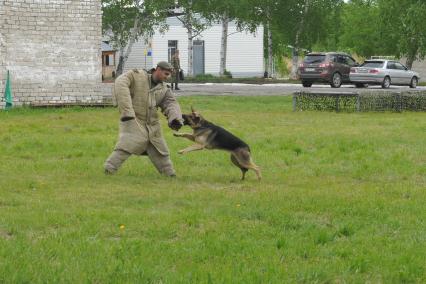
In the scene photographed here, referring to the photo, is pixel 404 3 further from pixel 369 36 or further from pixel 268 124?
pixel 369 36

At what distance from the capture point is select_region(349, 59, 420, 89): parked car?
35125 millimetres

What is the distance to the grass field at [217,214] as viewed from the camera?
5371 millimetres

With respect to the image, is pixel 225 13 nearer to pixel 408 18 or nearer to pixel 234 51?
pixel 234 51

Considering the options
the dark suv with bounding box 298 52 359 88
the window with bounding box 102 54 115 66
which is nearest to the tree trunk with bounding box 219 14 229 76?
the window with bounding box 102 54 115 66

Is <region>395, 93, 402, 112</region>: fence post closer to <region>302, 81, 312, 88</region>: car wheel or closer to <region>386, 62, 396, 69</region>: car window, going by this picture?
<region>302, 81, 312, 88</region>: car wheel

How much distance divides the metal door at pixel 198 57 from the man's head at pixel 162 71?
148ft

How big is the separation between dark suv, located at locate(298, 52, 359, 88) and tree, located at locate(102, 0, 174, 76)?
13335 millimetres

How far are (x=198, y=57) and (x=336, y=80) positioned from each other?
69.9 ft

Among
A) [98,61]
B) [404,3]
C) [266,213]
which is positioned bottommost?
[266,213]

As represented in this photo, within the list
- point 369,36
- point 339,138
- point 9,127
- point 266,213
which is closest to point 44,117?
point 9,127

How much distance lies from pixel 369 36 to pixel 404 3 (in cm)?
3093

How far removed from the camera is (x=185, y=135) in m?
9.94

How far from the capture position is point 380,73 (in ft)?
116

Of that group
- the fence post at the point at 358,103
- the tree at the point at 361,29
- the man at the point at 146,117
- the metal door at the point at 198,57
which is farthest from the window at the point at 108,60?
the man at the point at 146,117
